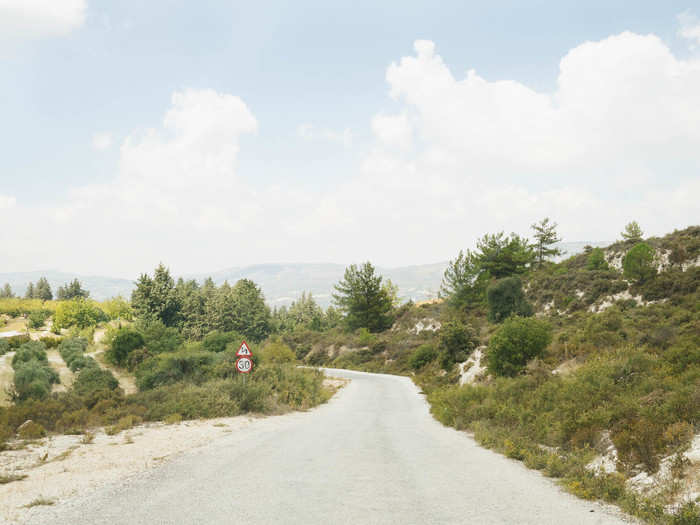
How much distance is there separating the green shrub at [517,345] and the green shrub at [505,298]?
68.4 feet

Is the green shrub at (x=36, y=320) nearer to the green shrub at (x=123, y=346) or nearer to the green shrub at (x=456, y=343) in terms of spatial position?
the green shrub at (x=123, y=346)

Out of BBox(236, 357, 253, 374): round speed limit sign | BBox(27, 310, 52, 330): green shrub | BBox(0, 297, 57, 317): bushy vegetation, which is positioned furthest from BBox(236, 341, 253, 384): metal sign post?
BBox(0, 297, 57, 317): bushy vegetation

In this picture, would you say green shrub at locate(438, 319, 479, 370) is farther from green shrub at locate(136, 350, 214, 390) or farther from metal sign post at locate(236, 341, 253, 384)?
metal sign post at locate(236, 341, 253, 384)

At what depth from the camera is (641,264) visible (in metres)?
35.0

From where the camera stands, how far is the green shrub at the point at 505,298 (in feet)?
135

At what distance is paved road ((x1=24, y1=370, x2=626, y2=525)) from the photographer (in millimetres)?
5977

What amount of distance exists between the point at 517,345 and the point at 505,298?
22338 millimetres

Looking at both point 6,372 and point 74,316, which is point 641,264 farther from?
point 74,316

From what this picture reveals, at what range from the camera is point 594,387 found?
11.2 m

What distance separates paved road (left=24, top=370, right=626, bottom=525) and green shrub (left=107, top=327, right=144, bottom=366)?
113 ft

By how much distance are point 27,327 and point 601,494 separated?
108 metres

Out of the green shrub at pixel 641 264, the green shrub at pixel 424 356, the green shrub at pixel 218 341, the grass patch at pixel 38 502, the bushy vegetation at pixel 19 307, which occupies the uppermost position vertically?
the green shrub at pixel 641 264

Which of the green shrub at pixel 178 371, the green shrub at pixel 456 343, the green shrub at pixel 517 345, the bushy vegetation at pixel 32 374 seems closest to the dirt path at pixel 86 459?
the green shrub at pixel 178 371

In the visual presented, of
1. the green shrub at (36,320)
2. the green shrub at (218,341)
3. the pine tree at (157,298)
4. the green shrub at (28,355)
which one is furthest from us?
the green shrub at (36,320)
